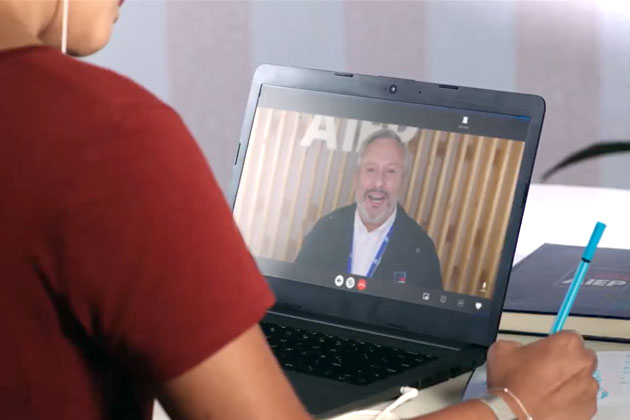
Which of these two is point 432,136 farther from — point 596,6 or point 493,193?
point 596,6

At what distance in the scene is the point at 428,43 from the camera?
2604 millimetres

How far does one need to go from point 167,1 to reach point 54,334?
2156 millimetres

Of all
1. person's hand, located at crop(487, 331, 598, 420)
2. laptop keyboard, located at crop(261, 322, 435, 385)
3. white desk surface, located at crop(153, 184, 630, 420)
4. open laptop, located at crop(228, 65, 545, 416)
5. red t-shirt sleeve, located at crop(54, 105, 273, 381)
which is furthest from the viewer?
white desk surface, located at crop(153, 184, 630, 420)

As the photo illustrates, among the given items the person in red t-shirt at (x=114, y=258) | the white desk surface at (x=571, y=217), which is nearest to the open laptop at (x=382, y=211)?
the white desk surface at (x=571, y=217)

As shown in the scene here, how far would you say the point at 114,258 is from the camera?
0.56 m

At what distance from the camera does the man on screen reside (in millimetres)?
1138

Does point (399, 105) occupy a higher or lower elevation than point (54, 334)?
higher

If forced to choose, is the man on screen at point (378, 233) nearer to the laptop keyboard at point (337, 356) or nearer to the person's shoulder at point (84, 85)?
the laptop keyboard at point (337, 356)

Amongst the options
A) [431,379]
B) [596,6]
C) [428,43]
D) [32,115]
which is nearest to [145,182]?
[32,115]

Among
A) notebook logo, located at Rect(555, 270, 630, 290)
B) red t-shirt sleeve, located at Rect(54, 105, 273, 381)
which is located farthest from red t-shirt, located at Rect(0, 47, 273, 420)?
notebook logo, located at Rect(555, 270, 630, 290)

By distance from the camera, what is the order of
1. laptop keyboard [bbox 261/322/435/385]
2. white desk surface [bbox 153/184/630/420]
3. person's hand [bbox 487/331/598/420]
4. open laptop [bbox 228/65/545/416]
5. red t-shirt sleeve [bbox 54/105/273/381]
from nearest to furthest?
red t-shirt sleeve [bbox 54/105/273/381] < person's hand [bbox 487/331/598/420] < laptop keyboard [bbox 261/322/435/385] < open laptop [bbox 228/65/545/416] < white desk surface [bbox 153/184/630/420]

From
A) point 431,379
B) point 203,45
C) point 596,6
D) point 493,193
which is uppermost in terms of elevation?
point 596,6

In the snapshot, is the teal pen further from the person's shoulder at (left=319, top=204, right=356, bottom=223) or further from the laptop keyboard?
the person's shoulder at (left=319, top=204, right=356, bottom=223)

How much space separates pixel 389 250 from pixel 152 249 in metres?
0.61
